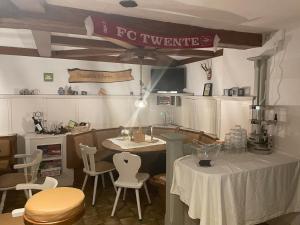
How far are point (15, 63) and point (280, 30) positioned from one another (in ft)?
14.0

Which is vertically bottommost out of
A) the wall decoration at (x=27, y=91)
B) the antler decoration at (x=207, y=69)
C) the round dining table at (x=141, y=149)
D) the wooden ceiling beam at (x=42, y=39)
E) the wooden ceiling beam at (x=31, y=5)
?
the round dining table at (x=141, y=149)

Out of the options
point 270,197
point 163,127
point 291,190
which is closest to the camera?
point 270,197

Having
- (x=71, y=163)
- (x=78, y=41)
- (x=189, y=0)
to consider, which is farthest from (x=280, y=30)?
(x=71, y=163)

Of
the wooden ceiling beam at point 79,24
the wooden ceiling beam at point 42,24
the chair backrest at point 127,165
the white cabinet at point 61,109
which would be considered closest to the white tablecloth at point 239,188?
the chair backrest at point 127,165

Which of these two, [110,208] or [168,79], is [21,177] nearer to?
[110,208]

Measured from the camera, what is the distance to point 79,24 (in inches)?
86.0

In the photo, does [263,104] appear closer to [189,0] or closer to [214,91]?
[214,91]

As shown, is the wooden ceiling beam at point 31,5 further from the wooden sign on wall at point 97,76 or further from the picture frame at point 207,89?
the picture frame at point 207,89

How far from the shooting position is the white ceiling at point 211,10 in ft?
6.62

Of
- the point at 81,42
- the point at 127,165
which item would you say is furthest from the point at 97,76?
the point at 127,165

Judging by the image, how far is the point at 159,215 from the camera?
320 cm

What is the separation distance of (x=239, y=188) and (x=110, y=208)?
200cm

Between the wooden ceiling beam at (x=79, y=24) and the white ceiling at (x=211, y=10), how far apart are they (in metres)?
0.06

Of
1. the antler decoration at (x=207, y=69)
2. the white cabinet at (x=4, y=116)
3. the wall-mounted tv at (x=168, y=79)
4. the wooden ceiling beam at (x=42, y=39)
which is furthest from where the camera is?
the wall-mounted tv at (x=168, y=79)
